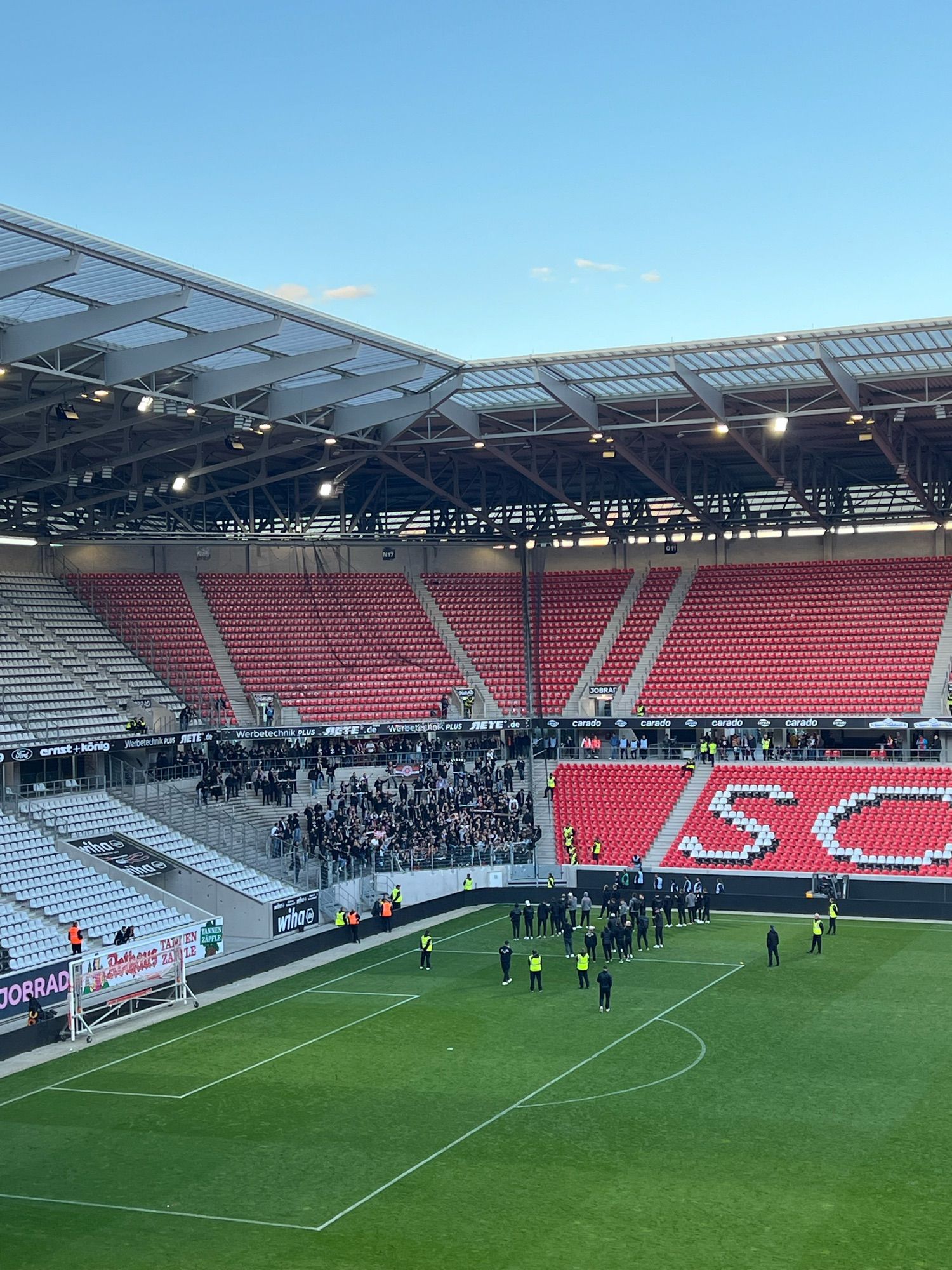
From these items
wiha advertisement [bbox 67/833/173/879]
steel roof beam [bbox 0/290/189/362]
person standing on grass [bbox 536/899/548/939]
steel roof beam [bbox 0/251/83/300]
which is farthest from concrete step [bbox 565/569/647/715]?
steel roof beam [bbox 0/251/83/300]

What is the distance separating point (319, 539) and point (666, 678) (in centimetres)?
1474

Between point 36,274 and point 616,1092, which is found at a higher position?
point 36,274

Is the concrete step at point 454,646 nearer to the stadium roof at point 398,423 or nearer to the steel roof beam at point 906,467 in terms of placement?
the stadium roof at point 398,423

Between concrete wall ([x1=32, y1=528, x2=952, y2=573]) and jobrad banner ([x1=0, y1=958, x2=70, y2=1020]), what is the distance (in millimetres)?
24468

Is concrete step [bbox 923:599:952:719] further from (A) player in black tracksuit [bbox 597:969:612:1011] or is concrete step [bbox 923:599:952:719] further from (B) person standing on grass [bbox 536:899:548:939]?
(A) player in black tracksuit [bbox 597:969:612:1011]

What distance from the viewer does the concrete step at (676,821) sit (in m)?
48.2

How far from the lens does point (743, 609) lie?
5797 cm

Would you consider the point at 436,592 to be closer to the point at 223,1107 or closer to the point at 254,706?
the point at 254,706

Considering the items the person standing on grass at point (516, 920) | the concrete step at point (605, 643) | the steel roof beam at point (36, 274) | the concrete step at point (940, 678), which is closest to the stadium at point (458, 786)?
the steel roof beam at point (36, 274)

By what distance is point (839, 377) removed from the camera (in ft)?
133

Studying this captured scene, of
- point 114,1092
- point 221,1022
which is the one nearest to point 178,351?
point 221,1022

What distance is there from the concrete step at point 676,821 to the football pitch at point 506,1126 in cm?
1178

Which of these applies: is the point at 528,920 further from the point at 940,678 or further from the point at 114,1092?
the point at 940,678

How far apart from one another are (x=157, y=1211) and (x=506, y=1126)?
5985 millimetres
